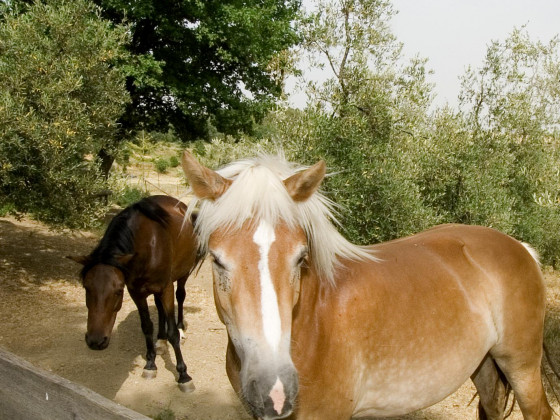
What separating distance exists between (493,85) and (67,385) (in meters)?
8.31

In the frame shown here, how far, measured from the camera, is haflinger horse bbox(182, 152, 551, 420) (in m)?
1.97

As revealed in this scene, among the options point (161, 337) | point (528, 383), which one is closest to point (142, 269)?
point (161, 337)

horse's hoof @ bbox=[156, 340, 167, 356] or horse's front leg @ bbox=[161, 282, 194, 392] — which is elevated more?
horse's front leg @ bbox=[161, 282, 194, 392]

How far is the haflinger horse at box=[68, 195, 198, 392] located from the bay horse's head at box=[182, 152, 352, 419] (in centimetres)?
201

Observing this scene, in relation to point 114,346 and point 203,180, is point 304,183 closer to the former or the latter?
point 203,180

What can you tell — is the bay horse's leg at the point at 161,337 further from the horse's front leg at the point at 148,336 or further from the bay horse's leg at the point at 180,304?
the bay horse's leg at the point at 180,304

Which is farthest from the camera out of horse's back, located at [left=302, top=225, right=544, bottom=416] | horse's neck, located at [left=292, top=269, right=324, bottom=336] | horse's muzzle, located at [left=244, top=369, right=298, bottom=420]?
horse's back, located at [left=302, top=225, right=544, bottom=416]

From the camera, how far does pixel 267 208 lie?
210cm

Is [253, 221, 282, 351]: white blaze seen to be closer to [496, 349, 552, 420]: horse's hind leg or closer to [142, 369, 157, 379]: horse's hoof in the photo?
[496, 349, 552, 420]: horse's hind leg

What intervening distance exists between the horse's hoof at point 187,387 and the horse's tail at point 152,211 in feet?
6.06

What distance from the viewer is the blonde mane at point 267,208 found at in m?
2.12

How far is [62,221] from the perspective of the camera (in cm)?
763

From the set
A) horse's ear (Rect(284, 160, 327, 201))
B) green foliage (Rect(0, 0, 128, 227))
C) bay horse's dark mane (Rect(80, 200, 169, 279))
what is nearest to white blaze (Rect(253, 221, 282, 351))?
horse's ear (Rect(284, 160, 327, 201))

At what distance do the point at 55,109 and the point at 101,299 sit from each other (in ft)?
13.1
